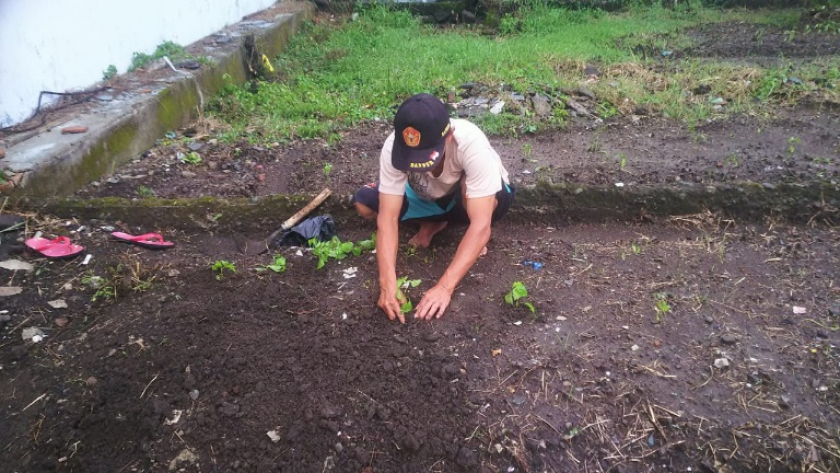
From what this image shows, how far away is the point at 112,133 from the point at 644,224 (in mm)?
3695

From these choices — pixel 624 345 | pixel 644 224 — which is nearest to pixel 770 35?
pixel 644 224

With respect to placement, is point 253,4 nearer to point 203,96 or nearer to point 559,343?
point 203,96

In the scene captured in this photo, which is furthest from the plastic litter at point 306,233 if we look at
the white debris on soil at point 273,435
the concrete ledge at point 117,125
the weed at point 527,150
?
the weed at point 527,150

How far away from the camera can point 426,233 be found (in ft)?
9.96

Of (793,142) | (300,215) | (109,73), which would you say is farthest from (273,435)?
(793,142)

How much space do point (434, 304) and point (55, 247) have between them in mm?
2110

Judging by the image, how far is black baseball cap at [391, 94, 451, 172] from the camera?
2164mm

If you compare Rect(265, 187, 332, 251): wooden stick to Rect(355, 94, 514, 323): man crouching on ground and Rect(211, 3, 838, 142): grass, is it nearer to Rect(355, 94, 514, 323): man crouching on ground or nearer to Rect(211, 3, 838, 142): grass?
Rect(355, 94, 514, 323): man crouching on ground

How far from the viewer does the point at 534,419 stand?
78.3 inches

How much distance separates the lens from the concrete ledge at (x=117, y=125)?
3.20 meters

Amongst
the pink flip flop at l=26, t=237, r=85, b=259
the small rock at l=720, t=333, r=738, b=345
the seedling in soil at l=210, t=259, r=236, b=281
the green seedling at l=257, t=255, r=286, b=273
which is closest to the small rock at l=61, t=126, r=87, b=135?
the pink flip flop at l=26, t=237, r=85, b=259

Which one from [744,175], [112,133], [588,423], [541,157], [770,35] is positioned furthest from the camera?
[770,35]

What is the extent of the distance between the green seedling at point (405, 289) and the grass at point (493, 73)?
2284mm

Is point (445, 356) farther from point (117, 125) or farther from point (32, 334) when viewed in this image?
point (117, 125)
